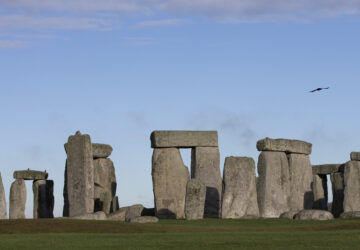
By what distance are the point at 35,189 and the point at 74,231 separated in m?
13.9

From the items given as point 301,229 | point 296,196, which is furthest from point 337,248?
point 296,196

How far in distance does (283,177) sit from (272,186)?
1.01m

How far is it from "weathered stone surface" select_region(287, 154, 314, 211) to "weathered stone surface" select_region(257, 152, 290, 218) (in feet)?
3.58

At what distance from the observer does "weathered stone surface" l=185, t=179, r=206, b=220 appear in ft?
96.7

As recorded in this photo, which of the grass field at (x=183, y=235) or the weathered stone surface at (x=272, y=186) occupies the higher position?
the weathered stone surface at (x=272, y=186)

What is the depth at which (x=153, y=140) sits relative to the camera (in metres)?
34.0

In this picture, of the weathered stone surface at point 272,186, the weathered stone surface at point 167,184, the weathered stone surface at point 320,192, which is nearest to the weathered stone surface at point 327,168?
the weathered stone surface at point 320,192

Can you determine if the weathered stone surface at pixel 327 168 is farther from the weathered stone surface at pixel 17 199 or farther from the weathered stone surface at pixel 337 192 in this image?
the weathered stone surface at pixel 17 199

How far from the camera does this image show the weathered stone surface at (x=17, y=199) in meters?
36.3

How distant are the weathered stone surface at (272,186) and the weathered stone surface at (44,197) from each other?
28.8 feet

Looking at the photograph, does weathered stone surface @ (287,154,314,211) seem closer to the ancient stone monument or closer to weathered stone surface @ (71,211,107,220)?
the ancient stone monument

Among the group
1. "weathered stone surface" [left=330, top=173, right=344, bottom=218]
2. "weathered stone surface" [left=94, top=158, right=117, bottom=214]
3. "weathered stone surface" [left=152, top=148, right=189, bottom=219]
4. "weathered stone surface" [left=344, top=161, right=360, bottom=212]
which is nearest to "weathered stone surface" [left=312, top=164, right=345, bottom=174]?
"weathered stone surface" [left=330, top=173, right=344, bottom=218]

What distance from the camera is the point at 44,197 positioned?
3731 cm

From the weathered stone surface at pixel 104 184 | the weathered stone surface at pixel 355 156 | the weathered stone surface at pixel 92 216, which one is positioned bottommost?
the weathered stone surface at pixel 92 216
